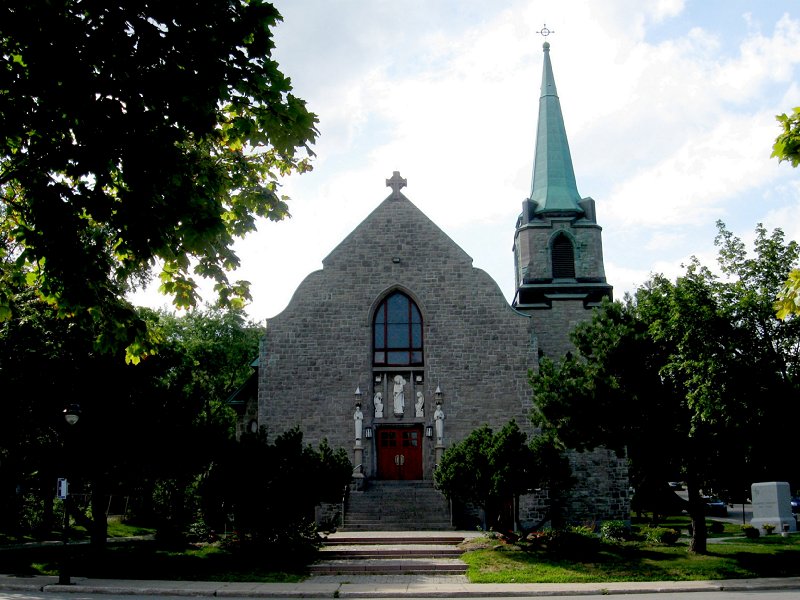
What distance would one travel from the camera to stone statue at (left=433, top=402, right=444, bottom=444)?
28703 mm

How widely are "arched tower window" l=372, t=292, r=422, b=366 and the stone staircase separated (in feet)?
16.5

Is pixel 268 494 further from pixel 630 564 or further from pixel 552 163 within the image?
pixel 552 163

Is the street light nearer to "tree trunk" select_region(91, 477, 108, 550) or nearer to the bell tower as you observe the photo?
"tree trunk" select_region(91, 477, 108, 550)

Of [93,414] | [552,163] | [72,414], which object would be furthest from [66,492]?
[552,163]

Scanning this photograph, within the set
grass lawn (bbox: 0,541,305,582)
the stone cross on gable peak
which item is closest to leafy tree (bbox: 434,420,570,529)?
grass lawn (bbox: 0,541,305,582)

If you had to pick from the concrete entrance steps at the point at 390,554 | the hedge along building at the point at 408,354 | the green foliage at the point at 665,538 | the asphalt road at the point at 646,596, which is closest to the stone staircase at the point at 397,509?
the hedge along building at the point at 408,354

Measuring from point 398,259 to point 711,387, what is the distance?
1591 centimetres

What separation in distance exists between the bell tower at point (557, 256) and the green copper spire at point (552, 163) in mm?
45

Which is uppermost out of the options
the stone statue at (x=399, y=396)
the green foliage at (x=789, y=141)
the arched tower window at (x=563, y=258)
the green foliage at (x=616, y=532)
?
the arched tower window at (x=563, y=258)

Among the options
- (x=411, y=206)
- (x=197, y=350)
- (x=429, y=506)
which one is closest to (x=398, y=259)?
(x=411, y=206)

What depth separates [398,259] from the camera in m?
30.7

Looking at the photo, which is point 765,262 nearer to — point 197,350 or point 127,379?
point 127,379

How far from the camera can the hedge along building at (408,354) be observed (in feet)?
95.6

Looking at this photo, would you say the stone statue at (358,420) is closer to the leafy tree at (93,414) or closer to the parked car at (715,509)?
the leafy tree at (93,414)
